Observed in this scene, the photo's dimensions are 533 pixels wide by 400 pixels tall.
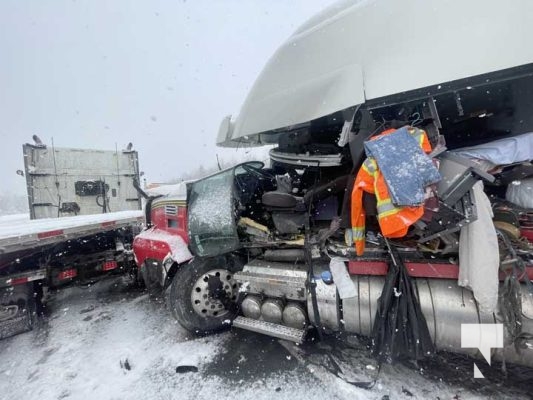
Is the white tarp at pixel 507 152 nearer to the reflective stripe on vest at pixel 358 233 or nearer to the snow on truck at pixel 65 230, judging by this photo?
the reflective stripe on vest at pixel 358 233

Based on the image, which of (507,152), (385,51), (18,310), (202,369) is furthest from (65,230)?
(507,152)

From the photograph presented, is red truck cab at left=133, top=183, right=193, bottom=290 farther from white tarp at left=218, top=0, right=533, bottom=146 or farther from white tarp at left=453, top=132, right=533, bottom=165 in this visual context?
white tarp at left=453, top=132, right=533, bottom=165

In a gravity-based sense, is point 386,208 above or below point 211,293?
above

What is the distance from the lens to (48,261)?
14.1ft

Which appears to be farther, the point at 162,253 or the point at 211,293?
the point at 162,253

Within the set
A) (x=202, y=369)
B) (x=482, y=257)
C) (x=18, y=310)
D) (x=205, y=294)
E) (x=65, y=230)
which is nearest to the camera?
(x=482, y=257)

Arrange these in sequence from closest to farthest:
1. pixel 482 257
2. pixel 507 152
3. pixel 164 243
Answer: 1. pixel 482 257
2. pixel 507 152
3. pixel 164 243

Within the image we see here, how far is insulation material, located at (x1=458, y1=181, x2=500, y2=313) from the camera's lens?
7.22 ft

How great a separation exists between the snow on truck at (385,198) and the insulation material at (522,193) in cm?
1

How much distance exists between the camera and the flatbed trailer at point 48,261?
3.73 metres

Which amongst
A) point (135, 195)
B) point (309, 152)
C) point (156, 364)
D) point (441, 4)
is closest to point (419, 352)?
point (309, 152)

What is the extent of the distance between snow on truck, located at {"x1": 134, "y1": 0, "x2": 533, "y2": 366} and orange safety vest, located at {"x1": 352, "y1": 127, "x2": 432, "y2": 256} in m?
0.01

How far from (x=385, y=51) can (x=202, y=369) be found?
3581 millimetres

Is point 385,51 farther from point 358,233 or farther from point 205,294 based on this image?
point 205,294
